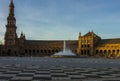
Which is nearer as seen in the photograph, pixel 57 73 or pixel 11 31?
pixel 57 73

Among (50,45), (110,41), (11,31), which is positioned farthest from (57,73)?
(50,45)

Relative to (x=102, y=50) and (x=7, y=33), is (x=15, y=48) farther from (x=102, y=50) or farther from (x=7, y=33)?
(x=102, y=50)

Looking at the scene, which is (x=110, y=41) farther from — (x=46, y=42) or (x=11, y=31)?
(x=11, y=31)

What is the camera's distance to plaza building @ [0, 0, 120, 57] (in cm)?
13312

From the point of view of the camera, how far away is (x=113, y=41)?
445ft

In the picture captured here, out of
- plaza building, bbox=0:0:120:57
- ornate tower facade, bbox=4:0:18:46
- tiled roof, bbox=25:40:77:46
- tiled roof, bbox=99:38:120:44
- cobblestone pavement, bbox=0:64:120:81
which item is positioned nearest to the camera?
cobblestone pavement, bbox=0:64:120:81

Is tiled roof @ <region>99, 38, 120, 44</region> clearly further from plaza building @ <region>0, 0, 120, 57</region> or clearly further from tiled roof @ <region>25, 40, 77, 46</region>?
tiled roof @ <region>25, 40, 77, 46</region>

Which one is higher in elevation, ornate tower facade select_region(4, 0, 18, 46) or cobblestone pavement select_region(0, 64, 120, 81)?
ornate tower facade select_region(4, 0, 18, 46)

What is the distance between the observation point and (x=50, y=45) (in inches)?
5595

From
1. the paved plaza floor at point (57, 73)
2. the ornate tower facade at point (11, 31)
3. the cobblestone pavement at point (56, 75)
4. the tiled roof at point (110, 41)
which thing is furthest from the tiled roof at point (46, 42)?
the cobblestone pavement at point (56, 75)

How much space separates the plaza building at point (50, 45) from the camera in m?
133

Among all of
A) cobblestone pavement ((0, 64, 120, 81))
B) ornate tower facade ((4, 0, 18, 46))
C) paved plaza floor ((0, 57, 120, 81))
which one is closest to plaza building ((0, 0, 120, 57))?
ornate tower facade ((4, 0, 18, 46))

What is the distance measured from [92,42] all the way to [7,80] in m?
129

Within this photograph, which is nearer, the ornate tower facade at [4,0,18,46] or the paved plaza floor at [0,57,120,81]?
the paved plaza floor at [0,57,120,81]
